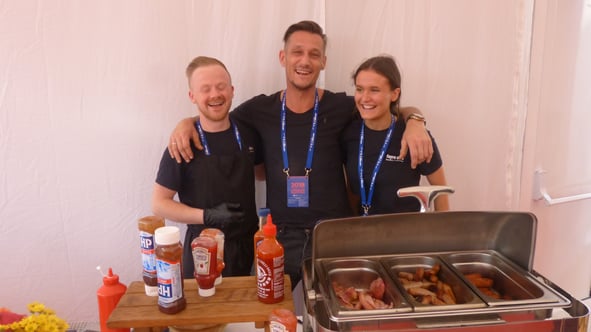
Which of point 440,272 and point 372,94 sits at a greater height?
point 372,94

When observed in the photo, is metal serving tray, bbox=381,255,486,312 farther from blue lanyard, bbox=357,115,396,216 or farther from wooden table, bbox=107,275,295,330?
blue lanyard, bbox=357,115,396,216

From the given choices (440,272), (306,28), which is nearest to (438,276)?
(440,272)

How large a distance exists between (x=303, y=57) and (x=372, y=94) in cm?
31

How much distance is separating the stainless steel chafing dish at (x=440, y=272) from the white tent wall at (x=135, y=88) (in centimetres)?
92

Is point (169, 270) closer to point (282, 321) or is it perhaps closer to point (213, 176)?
point (282, 321)

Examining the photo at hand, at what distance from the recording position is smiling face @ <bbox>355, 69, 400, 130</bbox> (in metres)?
1.59

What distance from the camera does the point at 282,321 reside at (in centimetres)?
90

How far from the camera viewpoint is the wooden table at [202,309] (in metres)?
0.97

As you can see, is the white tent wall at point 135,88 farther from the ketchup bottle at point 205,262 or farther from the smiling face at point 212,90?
the ketchup bottle at point 205,262

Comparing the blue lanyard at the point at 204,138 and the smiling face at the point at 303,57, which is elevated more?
the smiling face at the point at 303,57

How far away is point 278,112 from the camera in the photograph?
5.66 feet

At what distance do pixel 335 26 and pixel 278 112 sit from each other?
18.8 inches

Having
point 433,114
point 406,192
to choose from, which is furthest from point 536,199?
point 406,192

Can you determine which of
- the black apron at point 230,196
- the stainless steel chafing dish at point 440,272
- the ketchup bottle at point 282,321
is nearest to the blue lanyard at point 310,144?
the black apron at point 230,196
